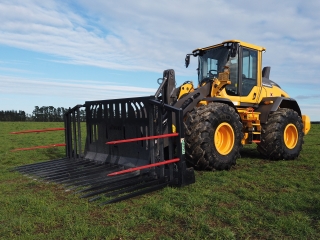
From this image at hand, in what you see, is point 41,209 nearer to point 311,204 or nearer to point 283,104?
point 311,204

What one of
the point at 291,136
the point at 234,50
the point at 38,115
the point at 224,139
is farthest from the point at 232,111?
the point at 38,115

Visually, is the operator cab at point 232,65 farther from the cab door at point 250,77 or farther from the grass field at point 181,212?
the grass field at point 181,212

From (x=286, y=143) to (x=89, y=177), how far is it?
218 inches

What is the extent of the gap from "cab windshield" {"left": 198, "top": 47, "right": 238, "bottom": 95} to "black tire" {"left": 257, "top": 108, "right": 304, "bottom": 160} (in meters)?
1.24

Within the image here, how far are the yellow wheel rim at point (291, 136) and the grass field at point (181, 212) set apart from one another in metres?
2.75

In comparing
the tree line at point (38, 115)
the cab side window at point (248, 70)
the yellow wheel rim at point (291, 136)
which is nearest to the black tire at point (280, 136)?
the yellow wheel rim at point (291, 136)

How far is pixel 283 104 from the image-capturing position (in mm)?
9242

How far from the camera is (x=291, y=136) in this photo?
859 centimetres

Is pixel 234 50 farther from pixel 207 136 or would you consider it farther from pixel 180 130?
pixel 180 130

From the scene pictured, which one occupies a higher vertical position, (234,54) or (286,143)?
(234,54)

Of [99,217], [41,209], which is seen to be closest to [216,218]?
[99,217]

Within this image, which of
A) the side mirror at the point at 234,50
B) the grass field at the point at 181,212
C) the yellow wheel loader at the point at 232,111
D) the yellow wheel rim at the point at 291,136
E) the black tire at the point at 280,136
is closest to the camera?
the grass field at the point at 181,212

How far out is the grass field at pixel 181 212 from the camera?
338 cm

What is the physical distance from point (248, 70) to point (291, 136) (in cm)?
223
